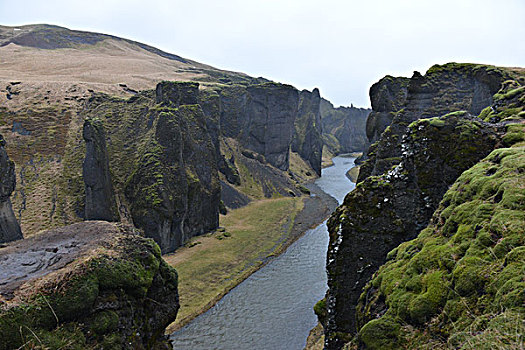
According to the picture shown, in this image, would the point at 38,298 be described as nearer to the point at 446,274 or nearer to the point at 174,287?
the point at 174,287

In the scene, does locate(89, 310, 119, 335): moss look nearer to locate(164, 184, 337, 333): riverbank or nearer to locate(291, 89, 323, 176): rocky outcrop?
locate(164, 184, 337, 333): riverbank

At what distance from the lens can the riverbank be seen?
4372 cm

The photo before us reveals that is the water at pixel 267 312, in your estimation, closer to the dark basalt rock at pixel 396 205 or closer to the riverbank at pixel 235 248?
the riverbank at pixel 235 248

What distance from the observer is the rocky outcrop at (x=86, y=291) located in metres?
14.6

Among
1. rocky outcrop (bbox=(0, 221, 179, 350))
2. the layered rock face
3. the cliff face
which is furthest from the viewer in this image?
the layered rock face

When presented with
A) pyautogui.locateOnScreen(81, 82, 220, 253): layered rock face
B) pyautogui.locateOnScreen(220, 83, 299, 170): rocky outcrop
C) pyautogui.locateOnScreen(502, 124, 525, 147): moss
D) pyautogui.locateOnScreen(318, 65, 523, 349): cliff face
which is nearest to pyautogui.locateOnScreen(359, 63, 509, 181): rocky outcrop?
pyautogui.locateOnScreen(318, 65, 523, 349): cliff face

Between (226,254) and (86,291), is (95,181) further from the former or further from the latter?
(86,291)

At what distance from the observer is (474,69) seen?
1596 inches

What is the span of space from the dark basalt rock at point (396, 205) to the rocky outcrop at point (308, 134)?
145 meters

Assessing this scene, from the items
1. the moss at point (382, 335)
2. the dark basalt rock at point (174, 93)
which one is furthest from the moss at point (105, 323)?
the dark basalt rock at point (174, 93)

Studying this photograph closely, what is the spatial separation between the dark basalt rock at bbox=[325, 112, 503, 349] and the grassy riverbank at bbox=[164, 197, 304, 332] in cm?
2404

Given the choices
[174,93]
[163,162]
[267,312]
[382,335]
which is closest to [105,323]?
[382,335]

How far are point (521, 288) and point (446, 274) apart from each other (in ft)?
10.4

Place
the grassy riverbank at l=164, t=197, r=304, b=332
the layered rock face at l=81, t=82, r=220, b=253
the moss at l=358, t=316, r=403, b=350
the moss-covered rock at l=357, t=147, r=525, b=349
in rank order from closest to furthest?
1. the moss-covered rock at l=357, t=147, r=525, b=349
2. the moss at l=358, t=316, r=403, b=350
3. the grassy riverbank at l=164, t=197, r=304, b=332
4. the layered rock face at l=81, t=82, r=220, b=253
